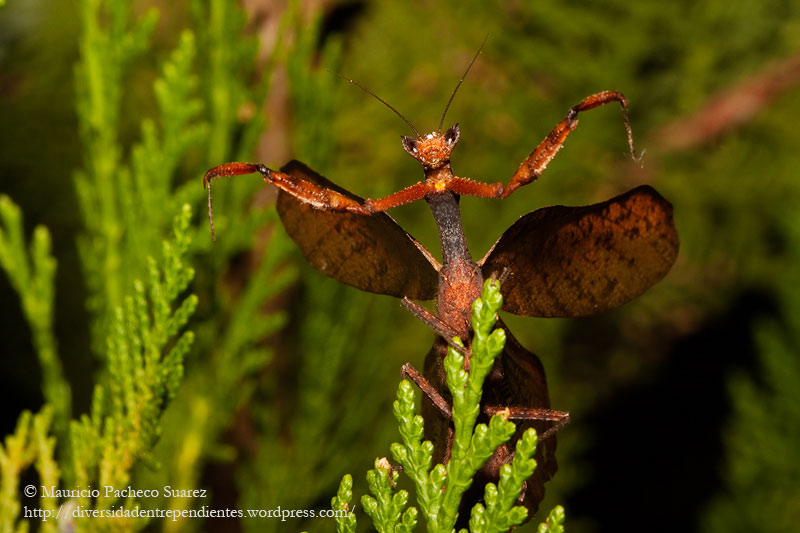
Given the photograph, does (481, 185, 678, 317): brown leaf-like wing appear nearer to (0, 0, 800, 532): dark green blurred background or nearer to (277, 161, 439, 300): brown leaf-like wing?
(277, 161, 439, 300): brown leaf-like wing

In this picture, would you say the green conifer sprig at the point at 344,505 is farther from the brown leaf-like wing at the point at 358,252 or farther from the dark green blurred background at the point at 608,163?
the dark green blurred background at the point at 608,163

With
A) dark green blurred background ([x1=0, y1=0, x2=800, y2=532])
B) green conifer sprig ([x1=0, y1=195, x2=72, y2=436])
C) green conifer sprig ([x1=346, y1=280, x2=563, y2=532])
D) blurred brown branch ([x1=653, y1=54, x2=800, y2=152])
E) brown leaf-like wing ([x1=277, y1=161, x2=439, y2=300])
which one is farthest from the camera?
blurred brown branch ([x1=653, y1=54, x2=800, y2=152])

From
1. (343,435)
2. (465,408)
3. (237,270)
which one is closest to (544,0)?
(237,270)

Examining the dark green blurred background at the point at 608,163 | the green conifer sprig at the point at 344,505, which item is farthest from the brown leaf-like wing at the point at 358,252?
the dark green blurred background at the point at 608,163

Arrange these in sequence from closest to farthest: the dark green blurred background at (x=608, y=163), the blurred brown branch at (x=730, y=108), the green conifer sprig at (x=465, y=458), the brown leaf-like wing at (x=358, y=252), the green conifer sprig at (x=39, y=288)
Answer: the green conifer sprig at (x=465, y=458), the brown leaf-like wing at (x=358, y=252), the green conifer sprig at (x=39, y=288), the dark green blurred background at (x=608, y=163), the blurred brown branch at (x=730, y=108)

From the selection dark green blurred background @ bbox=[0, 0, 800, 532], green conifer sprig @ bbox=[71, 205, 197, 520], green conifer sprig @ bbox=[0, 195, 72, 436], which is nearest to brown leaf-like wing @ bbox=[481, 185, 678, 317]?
green conifer sprig @ bbox=[71, 205, 197, 520]

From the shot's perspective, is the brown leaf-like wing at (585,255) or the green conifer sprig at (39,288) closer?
the brown leaf-like wing at (585,255)
